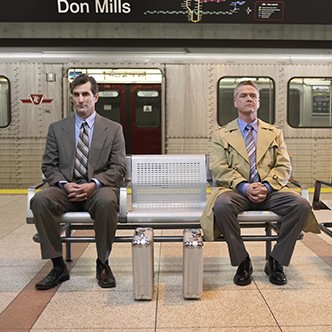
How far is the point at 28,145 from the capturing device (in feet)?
23.4

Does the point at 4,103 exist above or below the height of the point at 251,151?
above

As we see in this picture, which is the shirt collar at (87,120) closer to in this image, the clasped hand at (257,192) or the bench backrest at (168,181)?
→ the bench backrest at (168,181)

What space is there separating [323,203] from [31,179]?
16.5 feet

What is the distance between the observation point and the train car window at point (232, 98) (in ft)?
23.5

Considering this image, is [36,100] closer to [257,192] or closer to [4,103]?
[4,103]

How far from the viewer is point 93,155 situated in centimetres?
334

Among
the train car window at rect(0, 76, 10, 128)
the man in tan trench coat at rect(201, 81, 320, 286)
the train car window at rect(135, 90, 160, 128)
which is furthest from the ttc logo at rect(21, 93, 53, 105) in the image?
the man in tan trench coat at rect(201, 81, 320, 286)

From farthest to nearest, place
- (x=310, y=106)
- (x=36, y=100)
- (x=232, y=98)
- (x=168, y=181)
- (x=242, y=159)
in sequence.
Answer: (x=310, y=106) < (x=232, y=98) < (x=36, y=100) < (x=168, y=181) < (x=242, y=159)

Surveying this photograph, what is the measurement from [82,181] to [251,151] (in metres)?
1.34

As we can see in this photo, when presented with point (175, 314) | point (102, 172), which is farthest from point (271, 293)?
point (102, 172)

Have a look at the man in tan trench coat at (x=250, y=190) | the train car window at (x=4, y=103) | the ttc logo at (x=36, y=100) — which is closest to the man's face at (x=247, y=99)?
the man in tan trench coat at (x=250, y=190)

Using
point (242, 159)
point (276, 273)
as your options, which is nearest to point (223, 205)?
point (242, 159)

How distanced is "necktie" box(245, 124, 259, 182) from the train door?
12.8 ft

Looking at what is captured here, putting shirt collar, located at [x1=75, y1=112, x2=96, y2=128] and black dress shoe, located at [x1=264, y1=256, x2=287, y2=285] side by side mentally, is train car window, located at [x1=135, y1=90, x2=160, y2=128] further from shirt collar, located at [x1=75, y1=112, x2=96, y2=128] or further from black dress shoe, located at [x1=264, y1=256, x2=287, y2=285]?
black dress shoe, located at [x1=264, y1=256, x2=287, y2=285]
